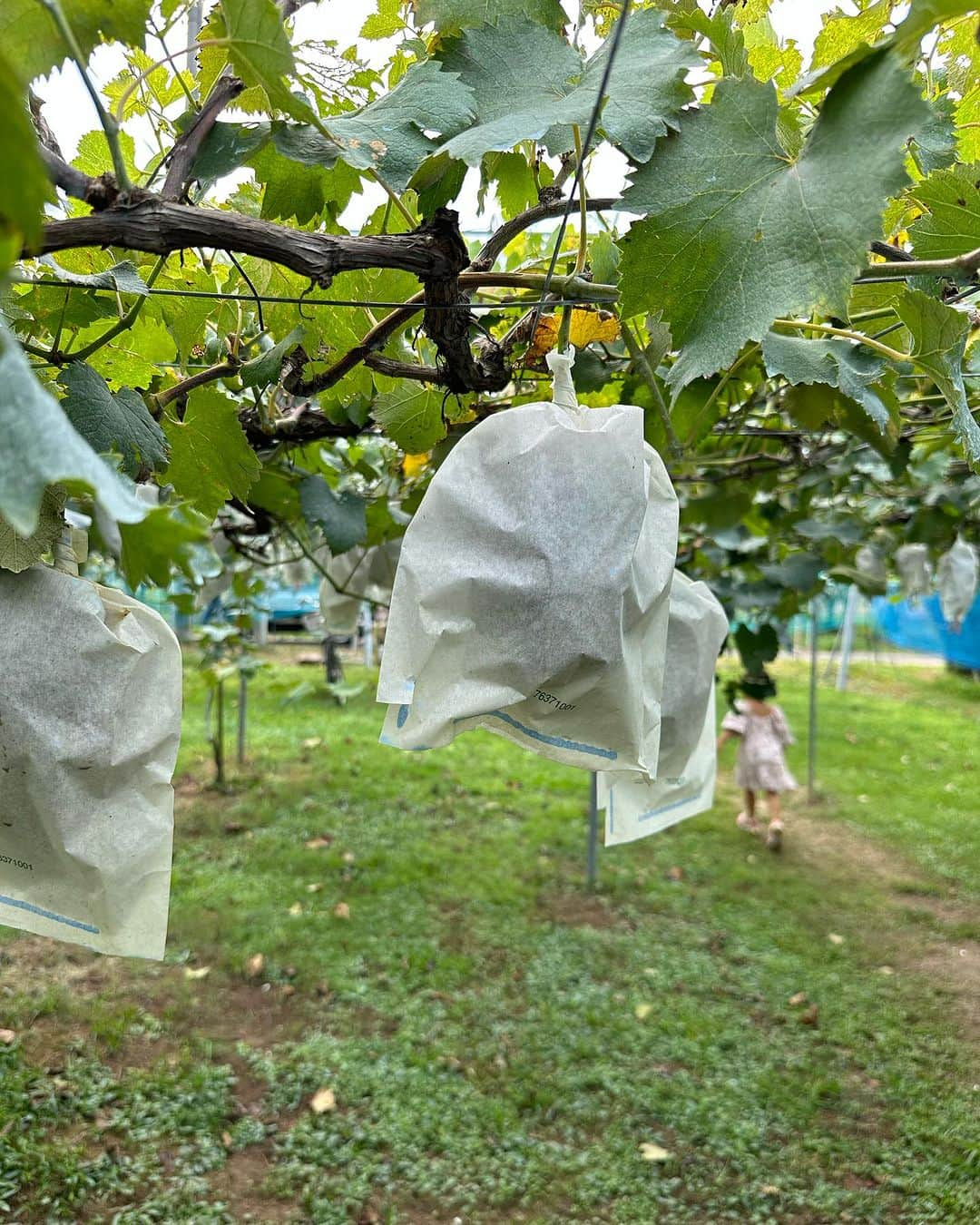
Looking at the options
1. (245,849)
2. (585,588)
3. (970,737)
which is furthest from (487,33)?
(970,737)

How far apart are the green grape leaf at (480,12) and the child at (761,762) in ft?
16.8

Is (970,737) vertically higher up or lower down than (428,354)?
lower down

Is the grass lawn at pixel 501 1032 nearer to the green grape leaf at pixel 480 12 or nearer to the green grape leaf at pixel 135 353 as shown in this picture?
the green grape leaf at pixel 135 353

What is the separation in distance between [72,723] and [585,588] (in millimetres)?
472

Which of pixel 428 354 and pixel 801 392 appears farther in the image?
pixel 428 354

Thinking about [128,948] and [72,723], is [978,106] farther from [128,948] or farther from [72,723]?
[128,948]

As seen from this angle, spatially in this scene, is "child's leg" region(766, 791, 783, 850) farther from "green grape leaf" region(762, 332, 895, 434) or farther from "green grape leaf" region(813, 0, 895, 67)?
"green grape leaf" region(813, 0, 895, 67)

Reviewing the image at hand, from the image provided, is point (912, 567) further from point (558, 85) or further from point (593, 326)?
point (558, 85)

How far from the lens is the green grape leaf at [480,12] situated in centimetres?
85

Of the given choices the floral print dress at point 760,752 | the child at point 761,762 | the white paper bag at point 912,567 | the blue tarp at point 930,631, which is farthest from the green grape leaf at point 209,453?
the blue tarp at point 930,631

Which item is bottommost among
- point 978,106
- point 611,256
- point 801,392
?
point 801,392

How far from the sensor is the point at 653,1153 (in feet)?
9.21

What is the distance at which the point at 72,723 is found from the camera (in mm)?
846

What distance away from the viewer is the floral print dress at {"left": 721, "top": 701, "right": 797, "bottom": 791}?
5.84 meters
